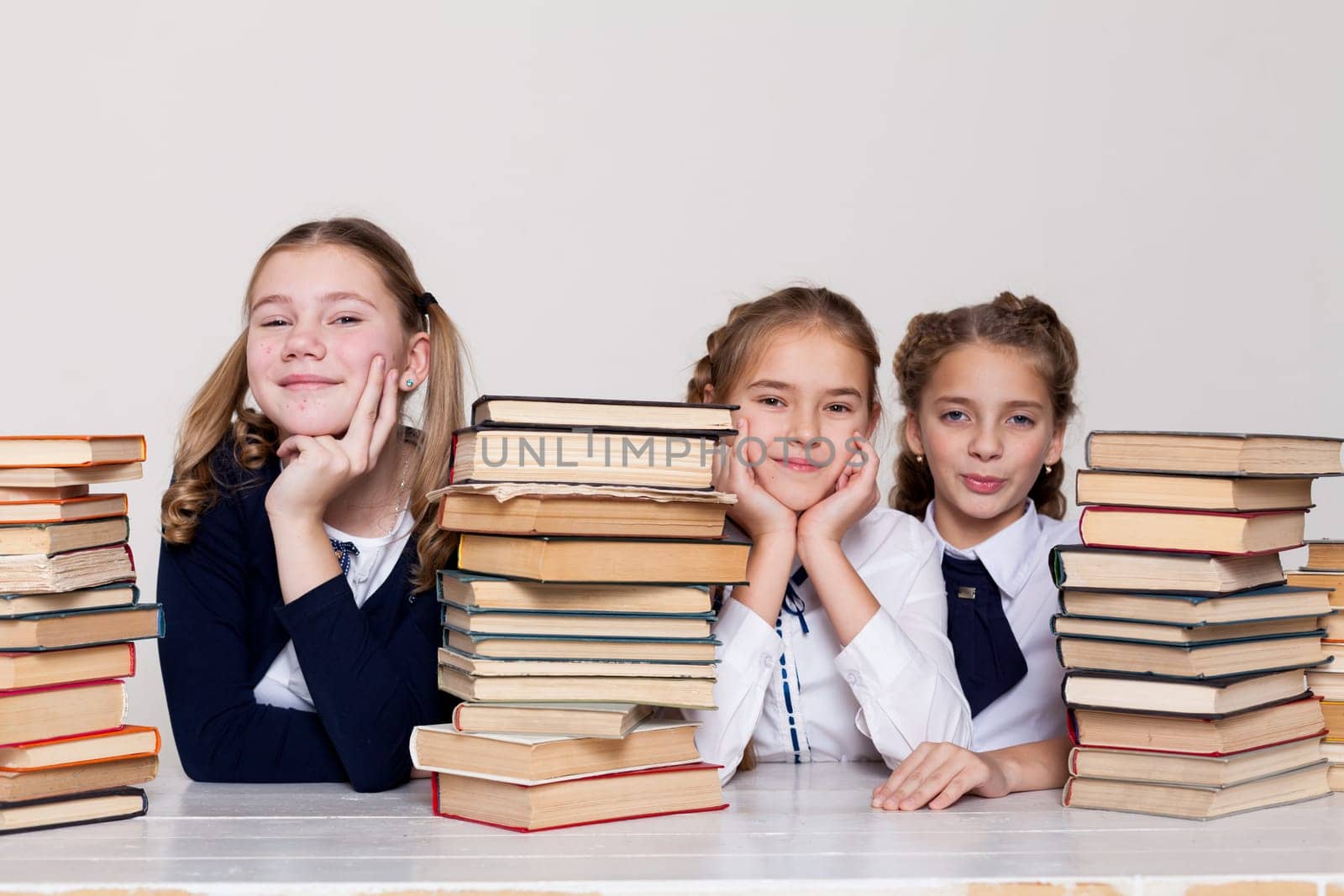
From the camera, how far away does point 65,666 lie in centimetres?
214

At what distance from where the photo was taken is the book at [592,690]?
2.15 metres

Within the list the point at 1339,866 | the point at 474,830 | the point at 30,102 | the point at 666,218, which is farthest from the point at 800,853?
the point at 30,102

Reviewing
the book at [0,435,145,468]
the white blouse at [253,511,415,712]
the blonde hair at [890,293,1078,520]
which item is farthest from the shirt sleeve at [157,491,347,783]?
the blonde hair at [890,293,1078,520]

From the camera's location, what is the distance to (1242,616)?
2.26 meters

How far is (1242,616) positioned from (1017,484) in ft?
3.21

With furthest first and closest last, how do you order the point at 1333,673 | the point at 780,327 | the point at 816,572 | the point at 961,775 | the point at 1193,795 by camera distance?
the point at 780,327 → the point at 816,572 → the point at 1333,673 → the point at 961,775 → the point at 1193,795

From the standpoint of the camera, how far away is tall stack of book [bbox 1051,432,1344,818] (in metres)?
2.22

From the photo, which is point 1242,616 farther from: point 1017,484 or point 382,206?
point 382,206

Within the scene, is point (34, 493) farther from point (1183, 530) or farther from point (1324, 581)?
point (1324, 581)

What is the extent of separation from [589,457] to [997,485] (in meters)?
1.38

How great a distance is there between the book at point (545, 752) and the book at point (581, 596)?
19 centimetres

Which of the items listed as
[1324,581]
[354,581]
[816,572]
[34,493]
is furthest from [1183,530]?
[34,493]

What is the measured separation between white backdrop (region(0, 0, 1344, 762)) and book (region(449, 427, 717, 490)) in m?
2.59

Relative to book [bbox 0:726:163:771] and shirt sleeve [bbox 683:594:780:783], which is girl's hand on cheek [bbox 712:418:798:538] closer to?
shirt sleeve [bbox 683:594:780:783]
